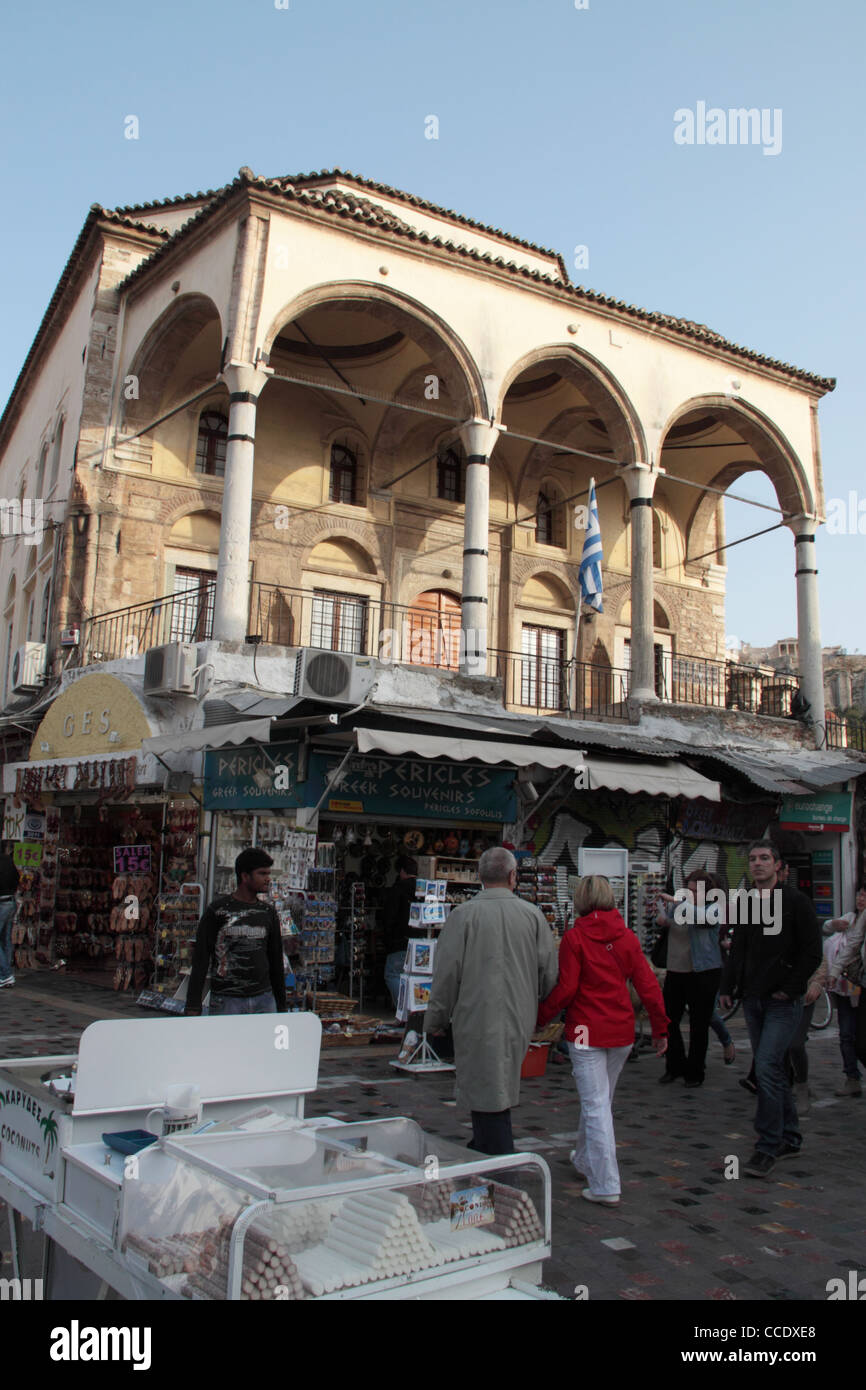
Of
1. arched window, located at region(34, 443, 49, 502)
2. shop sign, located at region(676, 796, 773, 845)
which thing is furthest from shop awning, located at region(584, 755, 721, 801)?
arched window, located at region(34, 443, 49, 502)

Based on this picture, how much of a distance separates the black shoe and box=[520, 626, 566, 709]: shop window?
1376 centimetres

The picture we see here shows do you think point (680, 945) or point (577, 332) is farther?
point (577, 332)

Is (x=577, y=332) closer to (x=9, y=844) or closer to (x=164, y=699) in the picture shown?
(x=164, y=699)

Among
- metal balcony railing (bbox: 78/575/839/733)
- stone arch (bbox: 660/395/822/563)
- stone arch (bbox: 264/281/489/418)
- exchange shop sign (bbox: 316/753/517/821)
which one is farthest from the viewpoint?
stone arch (bbox: 660/395/822/563)

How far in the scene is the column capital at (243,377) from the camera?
13680 mm

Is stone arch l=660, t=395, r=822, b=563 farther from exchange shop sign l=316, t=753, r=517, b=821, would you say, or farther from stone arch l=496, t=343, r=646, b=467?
exchange shop sign l=316, t=753, r=517, b=821

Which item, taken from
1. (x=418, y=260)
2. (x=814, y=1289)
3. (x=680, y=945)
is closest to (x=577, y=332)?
(x=418, y=260)

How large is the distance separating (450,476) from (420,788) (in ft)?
31.7

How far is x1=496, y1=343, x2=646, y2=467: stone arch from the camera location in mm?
16953

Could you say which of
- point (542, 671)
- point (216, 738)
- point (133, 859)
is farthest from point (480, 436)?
point (133, 859)

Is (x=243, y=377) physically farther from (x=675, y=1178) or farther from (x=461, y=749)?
(x=675, y=1178)
